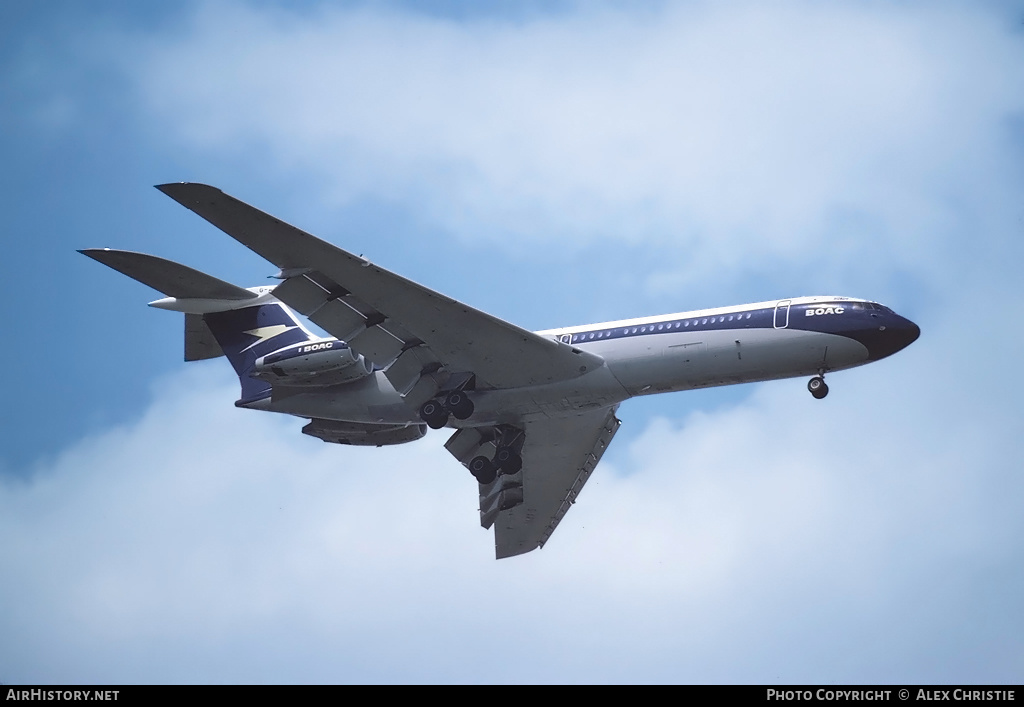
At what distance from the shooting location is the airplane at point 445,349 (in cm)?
3197

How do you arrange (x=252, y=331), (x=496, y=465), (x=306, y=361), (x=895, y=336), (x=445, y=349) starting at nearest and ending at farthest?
(x=895, y=336)
(x=445, y=349)
(x=306, y=361)
(x=496, y=465)
(x=252, y=331)

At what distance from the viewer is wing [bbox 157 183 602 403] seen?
31719mm

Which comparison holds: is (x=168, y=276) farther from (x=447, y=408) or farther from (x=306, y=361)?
(x=447, y=408)

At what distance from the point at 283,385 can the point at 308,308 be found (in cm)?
428

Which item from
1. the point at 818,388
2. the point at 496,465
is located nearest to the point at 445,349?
the point at 496,465

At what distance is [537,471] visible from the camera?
1571 inches

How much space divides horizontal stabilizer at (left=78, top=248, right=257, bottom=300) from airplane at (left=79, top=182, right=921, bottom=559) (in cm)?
5

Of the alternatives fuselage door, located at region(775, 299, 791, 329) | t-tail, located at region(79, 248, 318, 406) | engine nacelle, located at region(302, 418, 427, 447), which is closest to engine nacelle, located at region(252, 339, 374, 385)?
t-tail, located at region(79, 248, 318, 406)

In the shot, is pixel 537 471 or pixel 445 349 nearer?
pixel 445 349

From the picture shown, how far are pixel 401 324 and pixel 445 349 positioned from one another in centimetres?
144

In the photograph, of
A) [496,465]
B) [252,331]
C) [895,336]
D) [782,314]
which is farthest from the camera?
[252,331]

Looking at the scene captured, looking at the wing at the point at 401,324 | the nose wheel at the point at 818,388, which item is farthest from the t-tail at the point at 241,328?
the nose wheel at the point at 818,388
